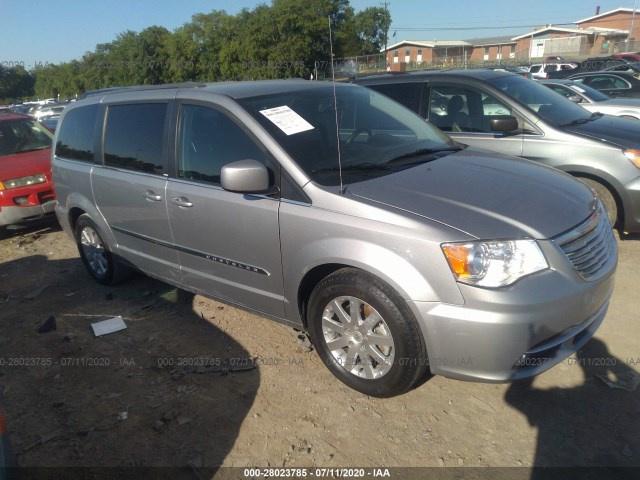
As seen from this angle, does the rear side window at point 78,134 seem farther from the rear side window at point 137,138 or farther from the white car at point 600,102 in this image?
Answer: the white car at point 600,102

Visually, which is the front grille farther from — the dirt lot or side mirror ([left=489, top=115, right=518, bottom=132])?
side mirror ([left=489, top=115, right=518, bottom=132])

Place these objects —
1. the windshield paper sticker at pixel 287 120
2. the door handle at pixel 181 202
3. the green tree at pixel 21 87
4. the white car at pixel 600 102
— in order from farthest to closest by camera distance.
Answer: the green tree at pixel 21 87 < the white car at pixel 600 102 < the door handle at pixel 181 202 < the windshield paper sticker at pixel 287 120

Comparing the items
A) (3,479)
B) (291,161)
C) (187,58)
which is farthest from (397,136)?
(187,58)

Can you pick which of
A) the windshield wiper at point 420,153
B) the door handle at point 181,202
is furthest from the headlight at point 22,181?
the windshield wiper at point 420,153

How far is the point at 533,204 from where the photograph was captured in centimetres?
274

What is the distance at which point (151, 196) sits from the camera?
3.78m

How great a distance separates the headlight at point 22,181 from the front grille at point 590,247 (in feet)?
21.9

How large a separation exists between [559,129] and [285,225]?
136 inches

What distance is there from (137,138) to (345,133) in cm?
175

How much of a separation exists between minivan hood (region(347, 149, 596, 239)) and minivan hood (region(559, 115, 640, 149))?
6.47 ft

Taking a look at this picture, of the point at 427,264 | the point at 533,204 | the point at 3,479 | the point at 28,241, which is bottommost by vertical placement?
the point at 28,241

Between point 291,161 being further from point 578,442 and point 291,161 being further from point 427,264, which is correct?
point 578,442

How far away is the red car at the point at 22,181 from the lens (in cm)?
652

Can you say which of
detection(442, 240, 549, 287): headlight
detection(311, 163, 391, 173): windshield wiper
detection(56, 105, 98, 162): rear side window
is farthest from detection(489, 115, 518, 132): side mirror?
detection(56, 105, 98, 162): rear side window
